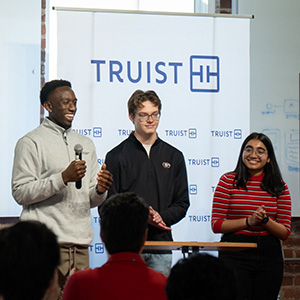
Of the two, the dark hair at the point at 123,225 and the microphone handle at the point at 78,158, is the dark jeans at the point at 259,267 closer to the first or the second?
the microphone handle at the point at 78,158

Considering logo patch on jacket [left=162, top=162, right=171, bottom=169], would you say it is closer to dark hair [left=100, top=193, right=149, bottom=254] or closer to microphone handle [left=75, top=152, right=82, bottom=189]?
microphone handle [left=75, top=152, right=82, bottom=189]

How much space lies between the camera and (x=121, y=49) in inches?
165

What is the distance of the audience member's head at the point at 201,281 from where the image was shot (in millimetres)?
1431

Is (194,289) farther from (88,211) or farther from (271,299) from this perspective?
(271,299)

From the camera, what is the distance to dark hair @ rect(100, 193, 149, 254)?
6.64 ft

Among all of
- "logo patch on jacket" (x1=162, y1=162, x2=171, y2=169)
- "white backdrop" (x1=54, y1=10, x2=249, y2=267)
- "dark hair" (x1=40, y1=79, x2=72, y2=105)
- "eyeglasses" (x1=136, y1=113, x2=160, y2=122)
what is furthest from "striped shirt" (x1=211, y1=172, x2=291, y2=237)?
"dark hair" (x1=40, y1=79, x2=72, y2=105)

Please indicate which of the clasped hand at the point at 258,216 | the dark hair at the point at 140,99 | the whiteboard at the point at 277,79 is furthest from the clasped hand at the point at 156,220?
the whiteboard at the point at 277,79

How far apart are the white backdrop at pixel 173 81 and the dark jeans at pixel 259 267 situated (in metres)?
0.68

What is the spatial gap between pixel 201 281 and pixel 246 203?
221 centimetres

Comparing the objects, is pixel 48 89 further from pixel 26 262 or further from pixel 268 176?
pixel 26 262

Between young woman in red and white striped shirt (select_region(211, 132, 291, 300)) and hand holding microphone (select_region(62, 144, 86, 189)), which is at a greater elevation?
hand holding microphone (select_region(62, 144, 86, 189))

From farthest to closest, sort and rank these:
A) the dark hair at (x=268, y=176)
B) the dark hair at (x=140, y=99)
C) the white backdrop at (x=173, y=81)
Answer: the white backdrop at (x=173, y=81), the dark hair at (x=140, y=99), the dark hair at (x=268, y=176)

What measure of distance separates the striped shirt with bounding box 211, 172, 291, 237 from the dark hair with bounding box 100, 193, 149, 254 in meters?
1.57

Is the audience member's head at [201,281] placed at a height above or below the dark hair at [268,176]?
below
